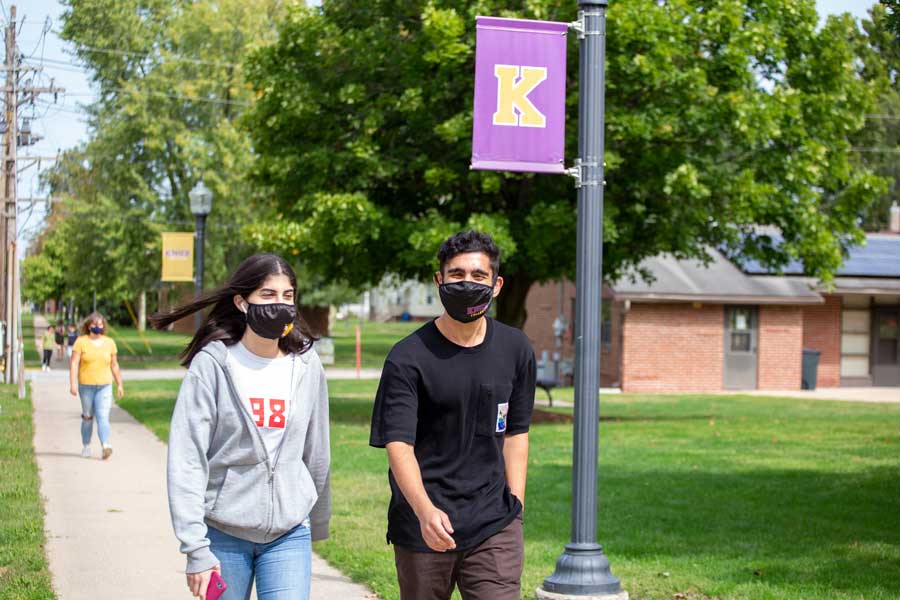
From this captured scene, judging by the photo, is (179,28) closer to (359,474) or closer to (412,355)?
(359,474)

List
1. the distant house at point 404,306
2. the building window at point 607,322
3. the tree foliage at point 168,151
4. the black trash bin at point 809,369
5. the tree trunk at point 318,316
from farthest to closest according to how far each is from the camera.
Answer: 1. the distant house at point 404,306
2. the tree trunk at point 318,316
3. the tree foliage at point 168,151
4. the black trash bin at point 809,369
5. the building window at point 607,322

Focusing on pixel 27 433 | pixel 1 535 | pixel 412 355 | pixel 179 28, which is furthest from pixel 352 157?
pixel 179 28

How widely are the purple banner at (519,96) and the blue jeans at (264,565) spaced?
341 centimetres

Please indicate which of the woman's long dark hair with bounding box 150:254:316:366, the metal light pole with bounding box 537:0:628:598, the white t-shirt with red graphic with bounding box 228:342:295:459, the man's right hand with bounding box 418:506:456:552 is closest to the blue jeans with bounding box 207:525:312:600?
the white t-shirt with red graphic with bounding box 228:342:295:459

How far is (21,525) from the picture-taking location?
32.5 feet

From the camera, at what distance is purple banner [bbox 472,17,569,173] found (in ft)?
24.1

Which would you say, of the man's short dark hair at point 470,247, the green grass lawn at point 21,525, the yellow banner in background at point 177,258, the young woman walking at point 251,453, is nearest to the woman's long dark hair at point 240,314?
the young woman walking at point 251,453

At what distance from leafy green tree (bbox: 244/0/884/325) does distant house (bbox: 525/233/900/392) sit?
433 inches

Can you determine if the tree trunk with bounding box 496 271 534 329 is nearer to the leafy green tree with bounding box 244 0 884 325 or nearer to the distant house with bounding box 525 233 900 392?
the leafy green tree with bounding box 244 0 884 325

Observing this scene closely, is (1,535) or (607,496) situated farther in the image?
(607,496)

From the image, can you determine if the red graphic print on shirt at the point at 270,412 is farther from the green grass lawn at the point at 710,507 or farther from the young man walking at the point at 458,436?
the green grass lawn at the point at 710,507

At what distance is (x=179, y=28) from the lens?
141 feet

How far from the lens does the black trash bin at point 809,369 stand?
35.2 m

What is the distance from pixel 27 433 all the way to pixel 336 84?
24.8 ft
